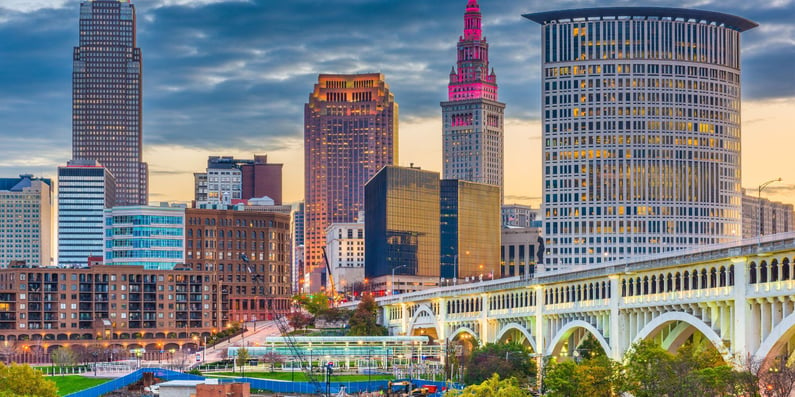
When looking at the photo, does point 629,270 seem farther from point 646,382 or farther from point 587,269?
point 646,382

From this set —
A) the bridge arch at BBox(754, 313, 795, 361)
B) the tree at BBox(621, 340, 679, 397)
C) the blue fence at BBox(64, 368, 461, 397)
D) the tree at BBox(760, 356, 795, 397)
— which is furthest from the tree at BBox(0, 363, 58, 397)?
the tree at BBox(760, 356, 795, 397)

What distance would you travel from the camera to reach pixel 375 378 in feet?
636

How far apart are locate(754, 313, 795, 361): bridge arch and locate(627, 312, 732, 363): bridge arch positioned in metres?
6.13

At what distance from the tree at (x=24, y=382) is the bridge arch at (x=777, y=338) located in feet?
251

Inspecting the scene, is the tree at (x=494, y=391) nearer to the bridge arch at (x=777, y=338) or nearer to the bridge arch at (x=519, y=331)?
the bridge arch at (x=777, y=338)

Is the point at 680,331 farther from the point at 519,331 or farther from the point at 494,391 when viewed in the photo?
the point at 519,331

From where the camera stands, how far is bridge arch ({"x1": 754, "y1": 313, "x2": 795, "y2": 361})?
10750cm

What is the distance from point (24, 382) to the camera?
462 ft

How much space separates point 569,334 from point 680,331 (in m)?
33.1

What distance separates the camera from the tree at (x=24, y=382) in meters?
140

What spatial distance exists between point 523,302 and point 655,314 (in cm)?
4734

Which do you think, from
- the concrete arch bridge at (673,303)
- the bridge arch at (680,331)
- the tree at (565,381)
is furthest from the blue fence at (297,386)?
the bridge arch at (680,331)

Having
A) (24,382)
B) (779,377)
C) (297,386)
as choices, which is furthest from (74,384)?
(779,377)

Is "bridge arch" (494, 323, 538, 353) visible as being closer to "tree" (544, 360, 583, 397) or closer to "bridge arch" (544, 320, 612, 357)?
"bridge arch" (544, 320, 612, 357)
